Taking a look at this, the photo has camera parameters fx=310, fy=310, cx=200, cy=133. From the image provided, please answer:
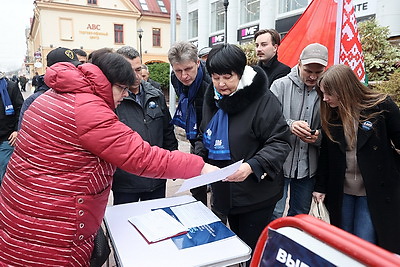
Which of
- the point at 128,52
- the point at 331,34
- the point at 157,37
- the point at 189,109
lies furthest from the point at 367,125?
the point at 157,37

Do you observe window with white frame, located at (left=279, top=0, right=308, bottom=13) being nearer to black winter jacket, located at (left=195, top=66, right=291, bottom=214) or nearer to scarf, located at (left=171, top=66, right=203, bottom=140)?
scarf, located at (left=171, top=66, right=203, bottom=140)

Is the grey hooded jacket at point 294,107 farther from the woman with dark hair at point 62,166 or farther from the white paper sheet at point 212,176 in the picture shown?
the woman with dark hair at point 62,166

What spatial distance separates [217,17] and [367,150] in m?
21.9

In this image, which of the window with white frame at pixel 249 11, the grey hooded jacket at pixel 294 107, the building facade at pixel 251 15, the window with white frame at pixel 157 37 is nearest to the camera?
the grey hooded jacket at pixel 294 107

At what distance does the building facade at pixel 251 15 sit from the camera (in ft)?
34.6

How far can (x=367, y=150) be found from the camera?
204 cm

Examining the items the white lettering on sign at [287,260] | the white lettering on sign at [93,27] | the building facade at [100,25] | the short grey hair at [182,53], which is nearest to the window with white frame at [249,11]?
the building facade at [100,25]

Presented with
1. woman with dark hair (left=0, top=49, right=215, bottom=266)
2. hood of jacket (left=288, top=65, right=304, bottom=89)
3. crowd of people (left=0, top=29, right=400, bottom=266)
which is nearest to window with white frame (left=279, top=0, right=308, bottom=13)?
hood of jacket (left=288, top=65, right=304, bottom=89)

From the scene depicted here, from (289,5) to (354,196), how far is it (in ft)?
53.5

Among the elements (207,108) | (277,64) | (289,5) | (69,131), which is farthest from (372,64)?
(289,5)

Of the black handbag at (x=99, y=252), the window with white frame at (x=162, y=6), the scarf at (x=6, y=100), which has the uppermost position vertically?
the window with white frame at (x=162, y=6)

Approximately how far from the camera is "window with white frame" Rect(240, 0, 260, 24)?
61.4ft

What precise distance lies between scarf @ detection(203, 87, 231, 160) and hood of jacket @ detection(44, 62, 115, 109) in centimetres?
72

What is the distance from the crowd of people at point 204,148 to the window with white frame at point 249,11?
1766 cm
